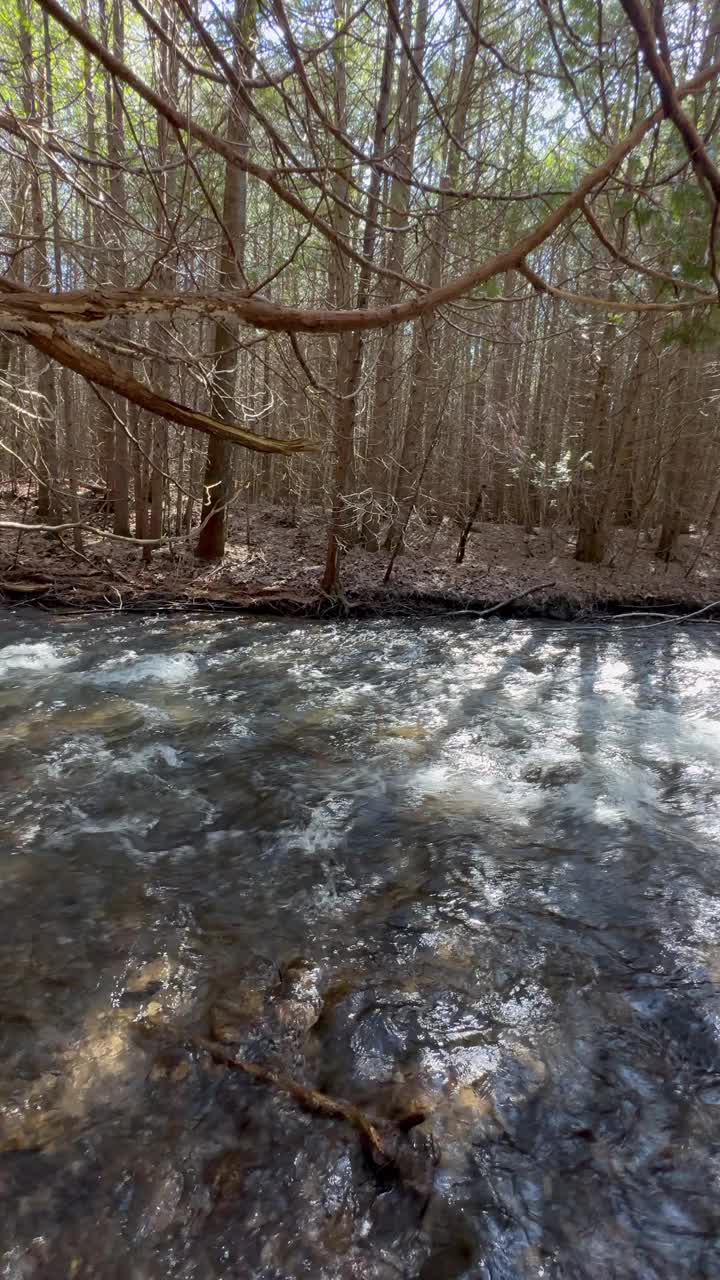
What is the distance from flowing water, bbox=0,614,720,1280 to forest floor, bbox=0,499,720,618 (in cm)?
350

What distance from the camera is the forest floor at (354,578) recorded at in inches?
404

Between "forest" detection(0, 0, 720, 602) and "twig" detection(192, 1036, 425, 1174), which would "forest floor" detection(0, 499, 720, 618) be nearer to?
"forest" detection(0, 0, 720, 602)

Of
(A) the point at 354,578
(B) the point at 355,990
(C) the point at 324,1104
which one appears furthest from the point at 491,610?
(C) the point at 324,1104

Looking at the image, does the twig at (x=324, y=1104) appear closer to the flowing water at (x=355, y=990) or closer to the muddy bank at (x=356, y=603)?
the flowing water at (x=355, y=990)

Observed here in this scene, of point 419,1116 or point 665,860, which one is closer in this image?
point 419,1116

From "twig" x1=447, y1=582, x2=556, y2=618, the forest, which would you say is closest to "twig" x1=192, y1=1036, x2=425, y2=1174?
the forest

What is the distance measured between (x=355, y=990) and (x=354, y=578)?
8442 mm

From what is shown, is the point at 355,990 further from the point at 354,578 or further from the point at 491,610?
the point at 354,578

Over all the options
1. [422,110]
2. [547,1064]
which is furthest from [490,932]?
[422,110]

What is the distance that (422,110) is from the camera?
14312 mm

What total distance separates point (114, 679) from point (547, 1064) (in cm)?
579

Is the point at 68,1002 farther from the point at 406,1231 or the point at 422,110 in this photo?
the point at 422,110

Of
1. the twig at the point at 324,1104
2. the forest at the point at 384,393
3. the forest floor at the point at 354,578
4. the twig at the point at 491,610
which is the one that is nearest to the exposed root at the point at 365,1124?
the twig at the point at 324,1104

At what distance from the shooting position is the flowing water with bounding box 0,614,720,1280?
2.48m
